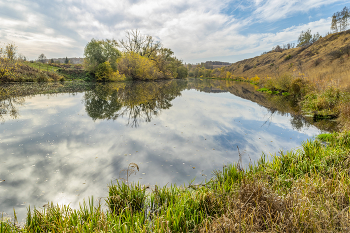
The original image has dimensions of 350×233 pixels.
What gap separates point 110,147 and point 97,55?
42.2m

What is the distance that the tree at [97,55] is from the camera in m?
41.1

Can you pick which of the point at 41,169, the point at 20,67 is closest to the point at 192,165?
the point at 41,169

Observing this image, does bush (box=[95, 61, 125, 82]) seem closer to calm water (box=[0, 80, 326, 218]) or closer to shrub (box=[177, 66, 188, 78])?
calm water (box=[0, 80, 326, 218])

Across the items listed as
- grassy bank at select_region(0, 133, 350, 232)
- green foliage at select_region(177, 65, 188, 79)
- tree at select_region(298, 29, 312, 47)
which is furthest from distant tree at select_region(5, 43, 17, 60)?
tree at select_region(298, 29, 312, 47)

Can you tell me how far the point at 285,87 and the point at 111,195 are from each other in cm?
2584

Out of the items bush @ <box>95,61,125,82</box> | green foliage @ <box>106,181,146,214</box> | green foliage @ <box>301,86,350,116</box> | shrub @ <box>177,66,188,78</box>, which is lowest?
green foliage @ <box>106,181,146,214</box>

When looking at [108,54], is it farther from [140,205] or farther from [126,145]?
[140,205]

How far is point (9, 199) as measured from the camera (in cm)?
369

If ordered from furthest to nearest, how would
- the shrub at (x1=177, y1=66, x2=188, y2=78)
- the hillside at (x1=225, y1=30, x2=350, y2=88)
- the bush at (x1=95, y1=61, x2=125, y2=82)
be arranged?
the shrub at (x1=177, y1=66, x2=188, y2=78), the bush at (x1=95, y1=61, x2=125, y2=82), the hillside at (x1=225, y1=30, x2=350, y2=88)

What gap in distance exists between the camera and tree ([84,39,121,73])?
4112cm

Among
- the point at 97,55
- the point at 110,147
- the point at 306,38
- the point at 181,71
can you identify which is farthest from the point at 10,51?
the point at 306,38

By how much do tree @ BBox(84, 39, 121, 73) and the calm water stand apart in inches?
1355

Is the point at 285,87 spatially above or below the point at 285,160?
above

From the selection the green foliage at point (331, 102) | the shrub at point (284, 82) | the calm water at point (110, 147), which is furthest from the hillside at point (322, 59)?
the calm water at point (110, 147)
